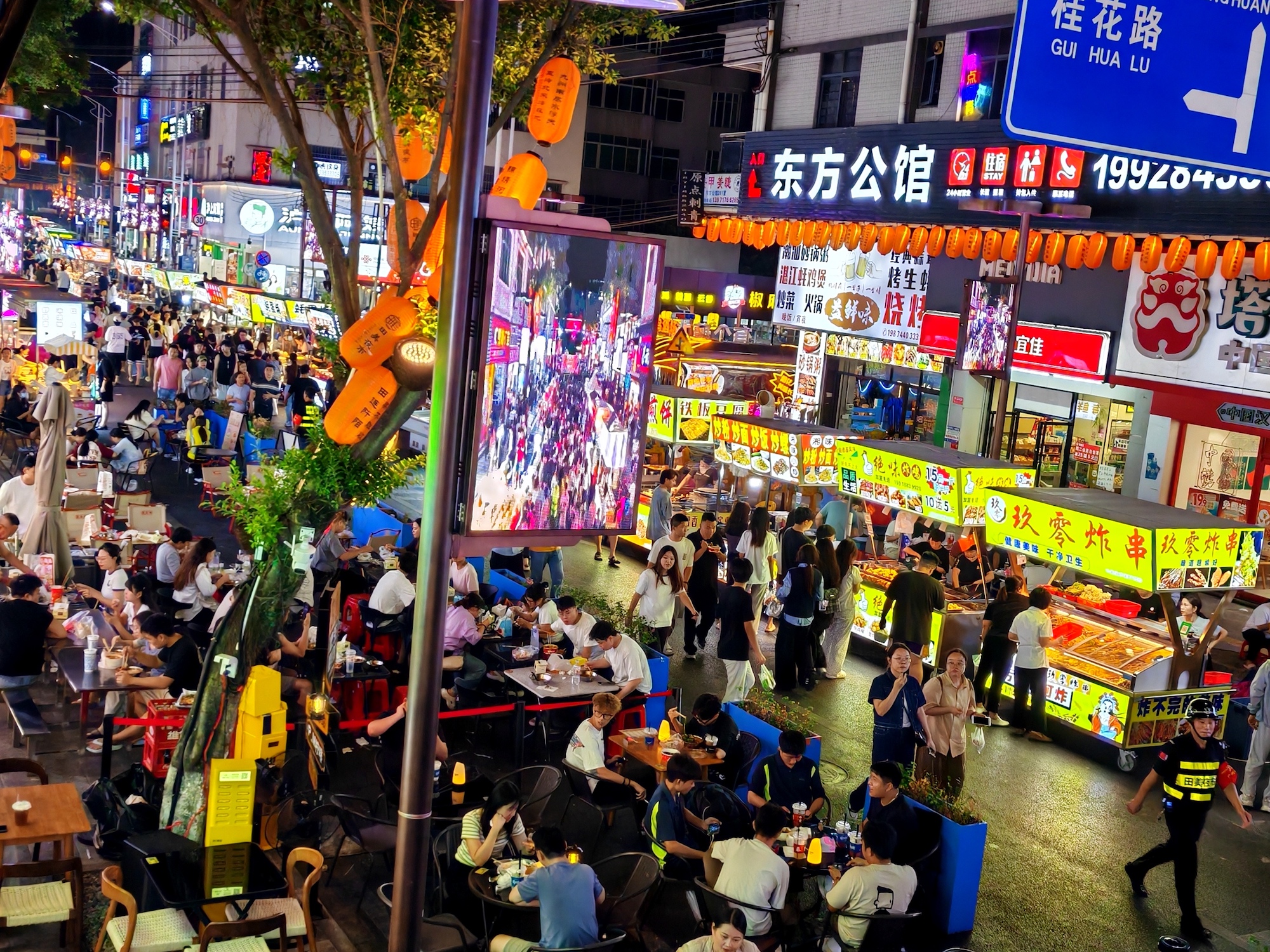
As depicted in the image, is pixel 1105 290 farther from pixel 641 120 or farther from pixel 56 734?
pixel 641 120

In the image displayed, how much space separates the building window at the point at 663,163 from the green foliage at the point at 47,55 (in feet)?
94.7

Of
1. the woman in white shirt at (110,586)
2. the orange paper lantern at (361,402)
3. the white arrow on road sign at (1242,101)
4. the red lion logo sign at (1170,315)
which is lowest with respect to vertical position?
the woman in white shirt at (110,586)

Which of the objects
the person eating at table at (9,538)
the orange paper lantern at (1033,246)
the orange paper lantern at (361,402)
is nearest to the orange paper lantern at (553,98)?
the orange paper lantern at (361,402)

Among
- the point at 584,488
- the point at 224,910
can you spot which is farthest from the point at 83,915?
the point at 584,488

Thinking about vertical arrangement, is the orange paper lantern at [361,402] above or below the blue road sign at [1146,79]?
below

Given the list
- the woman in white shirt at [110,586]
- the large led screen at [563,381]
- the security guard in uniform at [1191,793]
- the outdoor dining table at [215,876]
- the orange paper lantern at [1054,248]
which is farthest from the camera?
the orange paper lantern at [1054,248]

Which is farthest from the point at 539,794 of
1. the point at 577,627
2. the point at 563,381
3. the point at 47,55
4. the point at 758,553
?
the point at 47,55

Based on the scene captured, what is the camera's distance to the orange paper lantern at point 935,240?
19.3 m

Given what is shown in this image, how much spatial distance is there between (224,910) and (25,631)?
4238 mm

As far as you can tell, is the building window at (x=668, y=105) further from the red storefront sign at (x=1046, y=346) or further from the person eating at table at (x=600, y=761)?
the person eating at table at (x=600, y=761)

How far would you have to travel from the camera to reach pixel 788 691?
13.9 meters

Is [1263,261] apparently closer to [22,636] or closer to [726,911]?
[726,911]

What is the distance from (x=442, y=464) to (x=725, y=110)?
162 feet

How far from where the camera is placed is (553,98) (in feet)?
28.4
